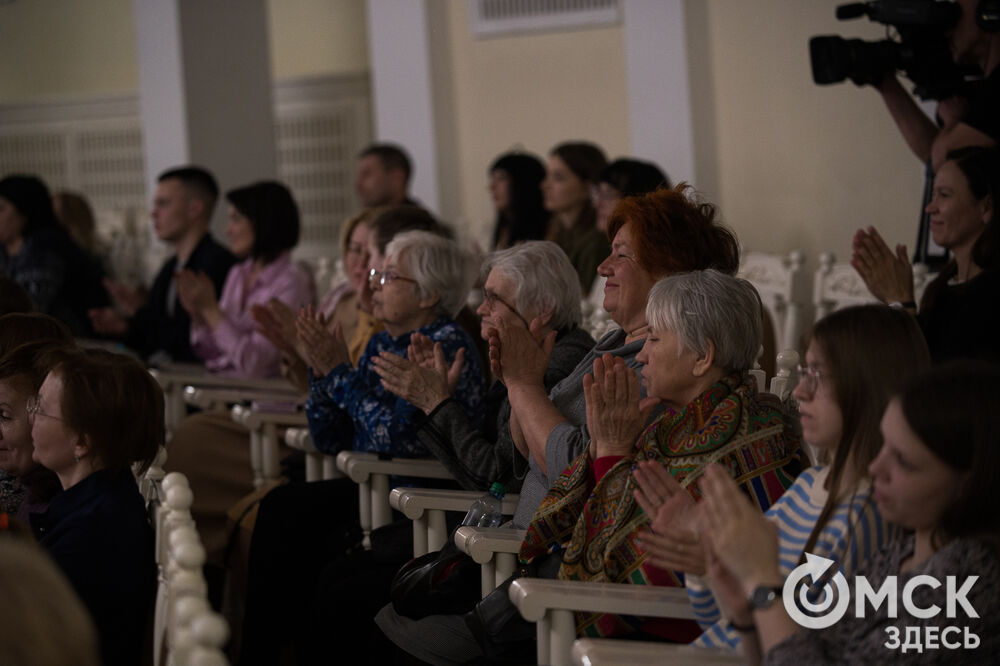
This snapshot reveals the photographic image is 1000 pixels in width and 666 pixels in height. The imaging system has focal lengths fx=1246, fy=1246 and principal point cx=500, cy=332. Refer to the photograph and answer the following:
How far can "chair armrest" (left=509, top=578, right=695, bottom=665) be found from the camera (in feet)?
5.91

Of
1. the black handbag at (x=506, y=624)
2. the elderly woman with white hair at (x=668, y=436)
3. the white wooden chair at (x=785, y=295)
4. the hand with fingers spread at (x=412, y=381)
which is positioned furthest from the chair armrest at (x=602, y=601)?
the white wooden chair at (x=785, y=295)

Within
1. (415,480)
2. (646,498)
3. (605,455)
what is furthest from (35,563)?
(415,480)

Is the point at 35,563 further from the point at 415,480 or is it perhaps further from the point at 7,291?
the point at 7,291

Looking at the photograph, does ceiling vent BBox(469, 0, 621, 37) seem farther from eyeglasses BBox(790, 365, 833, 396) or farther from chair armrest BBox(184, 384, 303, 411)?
eyeglasses BBox(790, 365, 833, 396)

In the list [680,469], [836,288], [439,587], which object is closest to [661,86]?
[836,288]

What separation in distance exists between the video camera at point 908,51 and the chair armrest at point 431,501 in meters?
1.73

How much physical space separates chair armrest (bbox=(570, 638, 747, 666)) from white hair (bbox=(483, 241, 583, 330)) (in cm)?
109

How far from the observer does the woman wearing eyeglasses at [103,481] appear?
2.07 metres

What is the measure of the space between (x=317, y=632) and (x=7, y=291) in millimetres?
1381

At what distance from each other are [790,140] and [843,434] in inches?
151

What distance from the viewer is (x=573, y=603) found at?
1.81 meters

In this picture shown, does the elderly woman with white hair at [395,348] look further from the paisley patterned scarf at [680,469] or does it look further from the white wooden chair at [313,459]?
the paisley patterned scarf at [680,469]

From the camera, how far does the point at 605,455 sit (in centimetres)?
203

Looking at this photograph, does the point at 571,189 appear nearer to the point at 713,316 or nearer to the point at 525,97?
the point at 525,97
